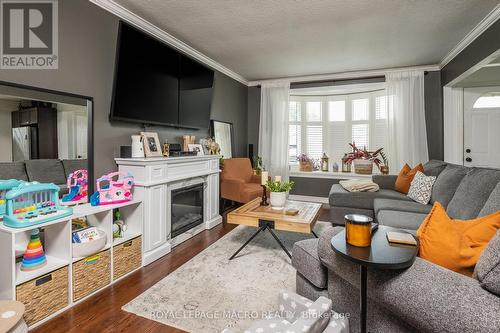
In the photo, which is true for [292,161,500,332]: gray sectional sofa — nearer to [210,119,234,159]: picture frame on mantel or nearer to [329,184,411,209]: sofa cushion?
[329,184,411,209]: sofa cushion

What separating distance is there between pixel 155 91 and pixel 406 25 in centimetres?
298

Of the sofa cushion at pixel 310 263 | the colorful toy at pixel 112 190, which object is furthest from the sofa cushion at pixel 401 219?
the colorful toy at pixel 112 190

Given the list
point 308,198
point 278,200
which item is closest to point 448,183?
point 278,200

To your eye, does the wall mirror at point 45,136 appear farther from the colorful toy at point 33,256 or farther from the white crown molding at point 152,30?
the white crown molding at point 152,30

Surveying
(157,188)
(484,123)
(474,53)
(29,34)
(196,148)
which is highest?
(474,53)

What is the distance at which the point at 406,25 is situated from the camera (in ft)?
9.95

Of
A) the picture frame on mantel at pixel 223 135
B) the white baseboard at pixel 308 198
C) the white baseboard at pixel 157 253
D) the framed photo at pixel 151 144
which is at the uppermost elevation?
the picture frame on mantel at pixel 223 135

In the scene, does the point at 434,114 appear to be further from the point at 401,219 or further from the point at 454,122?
the point at 401,219

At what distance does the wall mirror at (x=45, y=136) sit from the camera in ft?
6.17

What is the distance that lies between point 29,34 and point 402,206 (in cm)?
387

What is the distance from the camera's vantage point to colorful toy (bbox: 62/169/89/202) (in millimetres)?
2266

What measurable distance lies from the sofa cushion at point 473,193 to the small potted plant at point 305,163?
3207 mm

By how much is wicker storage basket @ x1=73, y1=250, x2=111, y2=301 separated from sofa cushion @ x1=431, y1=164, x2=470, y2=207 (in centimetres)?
323

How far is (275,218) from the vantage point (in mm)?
2586
